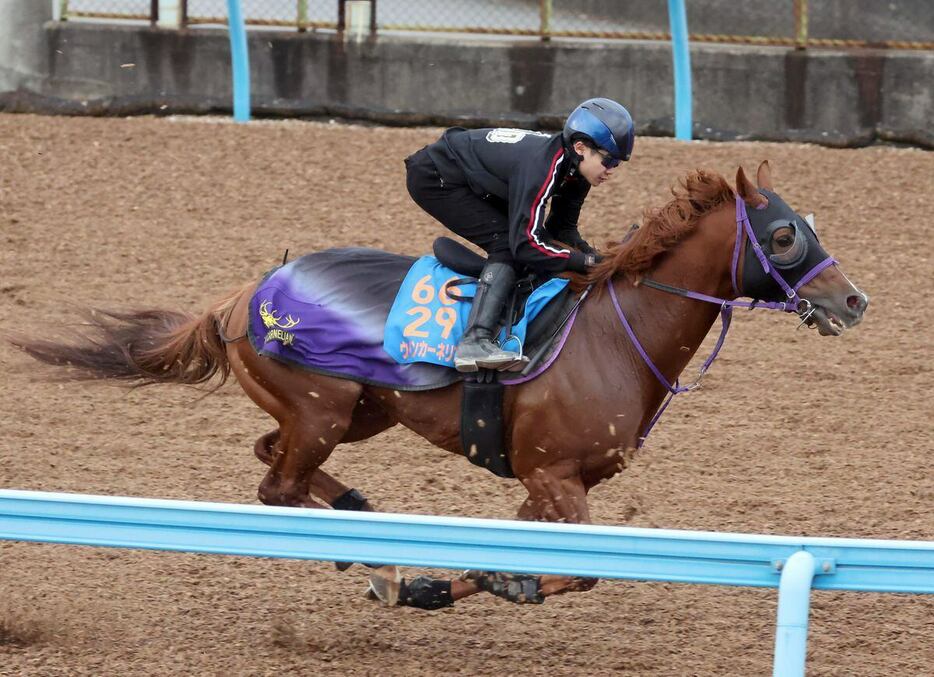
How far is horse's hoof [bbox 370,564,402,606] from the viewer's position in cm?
516

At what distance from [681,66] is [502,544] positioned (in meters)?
7.79

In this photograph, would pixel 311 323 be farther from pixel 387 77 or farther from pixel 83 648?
pixel 387 77

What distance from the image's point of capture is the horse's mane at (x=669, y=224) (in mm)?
4891

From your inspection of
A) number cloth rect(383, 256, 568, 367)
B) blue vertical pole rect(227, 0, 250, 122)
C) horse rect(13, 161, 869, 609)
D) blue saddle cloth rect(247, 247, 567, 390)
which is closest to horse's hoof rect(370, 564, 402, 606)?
horse rect(13, 161, 869, 609)

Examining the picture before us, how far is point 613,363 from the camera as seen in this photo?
4910 mm

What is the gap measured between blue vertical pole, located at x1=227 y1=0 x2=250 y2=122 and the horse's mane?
22.3 feet

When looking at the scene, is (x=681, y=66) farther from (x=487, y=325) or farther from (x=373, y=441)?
(x=487, y=325)

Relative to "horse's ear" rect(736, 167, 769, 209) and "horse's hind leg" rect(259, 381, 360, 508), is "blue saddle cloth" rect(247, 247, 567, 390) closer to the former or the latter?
"horse's hind leg" rect(259, 381, 360, 508)

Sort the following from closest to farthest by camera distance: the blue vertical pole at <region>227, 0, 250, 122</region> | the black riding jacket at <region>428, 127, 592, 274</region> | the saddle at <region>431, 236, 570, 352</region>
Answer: the black riding jacket at <region>428, 127, 592, 274</region> < the saddle at <region>431, 236, 570, 352</region> < the blue vertical pole at <region>227, 0, 250, 122</region>

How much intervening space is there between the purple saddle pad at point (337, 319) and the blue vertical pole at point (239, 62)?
20.4 feet

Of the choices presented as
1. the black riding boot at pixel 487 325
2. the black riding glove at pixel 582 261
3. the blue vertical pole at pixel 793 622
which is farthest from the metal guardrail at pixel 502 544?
the black riding glove at pixel 582 261

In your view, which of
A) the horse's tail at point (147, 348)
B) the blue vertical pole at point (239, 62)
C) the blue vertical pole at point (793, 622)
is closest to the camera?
the blue vertical pole at point (793, 622)

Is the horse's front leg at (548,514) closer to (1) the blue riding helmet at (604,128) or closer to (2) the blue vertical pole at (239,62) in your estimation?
(1) the blue riding helmet at (604,128)

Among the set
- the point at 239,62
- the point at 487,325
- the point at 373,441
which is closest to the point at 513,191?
the point at 487,325
